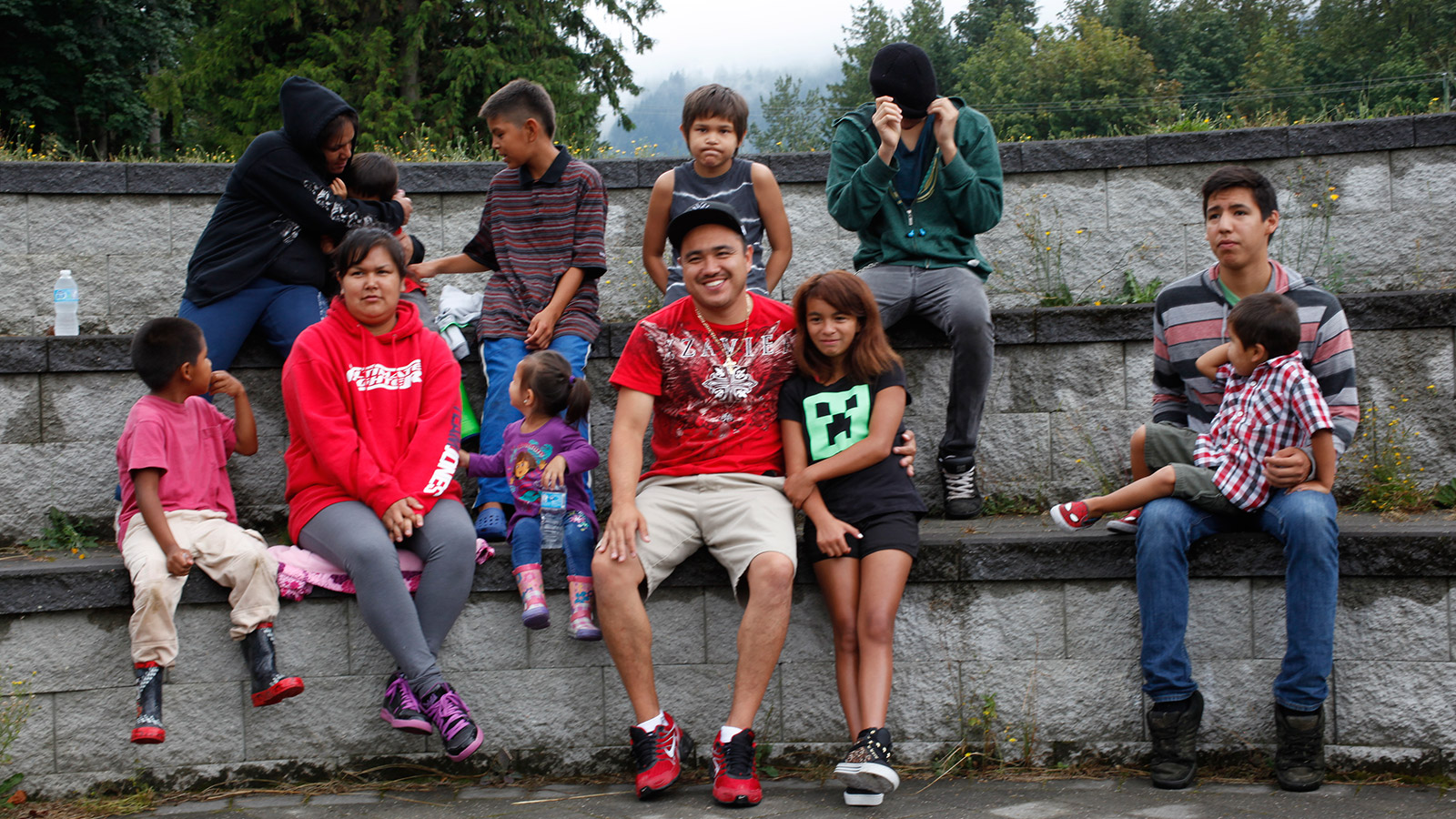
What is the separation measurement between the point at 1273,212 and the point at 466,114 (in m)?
19.8

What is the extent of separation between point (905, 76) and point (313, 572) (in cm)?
305

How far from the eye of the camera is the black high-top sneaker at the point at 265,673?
3.72 meters

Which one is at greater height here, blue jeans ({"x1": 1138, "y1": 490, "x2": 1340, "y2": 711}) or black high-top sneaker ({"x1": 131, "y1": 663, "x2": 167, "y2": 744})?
blue jeans ({"x1": 1138, "y1": 490, "x2": 1340, "y2": 711})

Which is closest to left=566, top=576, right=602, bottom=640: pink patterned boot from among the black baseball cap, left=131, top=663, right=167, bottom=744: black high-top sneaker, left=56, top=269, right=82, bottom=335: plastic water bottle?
the black baseball cap

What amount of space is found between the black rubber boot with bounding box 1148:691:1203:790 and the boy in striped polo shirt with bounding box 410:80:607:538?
105 inches

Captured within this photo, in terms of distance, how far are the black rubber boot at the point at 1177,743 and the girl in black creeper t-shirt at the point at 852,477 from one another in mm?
893

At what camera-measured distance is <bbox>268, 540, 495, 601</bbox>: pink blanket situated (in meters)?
3.88

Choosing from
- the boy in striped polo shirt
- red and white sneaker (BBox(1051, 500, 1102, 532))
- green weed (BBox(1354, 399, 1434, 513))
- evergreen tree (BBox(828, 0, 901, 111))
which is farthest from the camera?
evergreen tree (BBox(828, 0, 901, 111))

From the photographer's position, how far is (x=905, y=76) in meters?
4.78

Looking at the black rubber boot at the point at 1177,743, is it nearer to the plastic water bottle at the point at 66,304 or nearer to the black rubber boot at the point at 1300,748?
the black rubber boot at the point at 1300,748

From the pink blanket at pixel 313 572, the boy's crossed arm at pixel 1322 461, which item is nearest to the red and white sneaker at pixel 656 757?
the pink blanket at pixel 313 572

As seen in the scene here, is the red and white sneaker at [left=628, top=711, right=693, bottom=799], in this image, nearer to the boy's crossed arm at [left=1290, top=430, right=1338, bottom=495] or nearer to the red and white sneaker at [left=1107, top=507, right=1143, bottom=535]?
the red and white sneaker at [left=1107, top=507, right=1143, bottom=535]

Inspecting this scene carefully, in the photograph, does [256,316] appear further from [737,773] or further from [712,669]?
[737,773]

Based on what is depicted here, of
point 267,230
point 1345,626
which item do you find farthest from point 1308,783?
point 267,230
